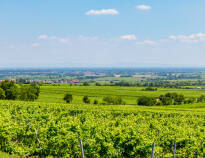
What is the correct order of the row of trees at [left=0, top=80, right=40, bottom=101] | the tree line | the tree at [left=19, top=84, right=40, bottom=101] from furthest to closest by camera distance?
the tree line
the tree at [left=19, top=84, right=40, bottom=101]
the row of trees at [left=0, top=80, right=40, bottom=101]

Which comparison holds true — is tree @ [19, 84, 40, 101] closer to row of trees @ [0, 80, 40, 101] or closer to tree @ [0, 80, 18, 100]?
row of trees @ [0, 80, 40, 101]

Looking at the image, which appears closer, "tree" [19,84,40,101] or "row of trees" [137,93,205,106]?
"tree" [19,84,40,101]

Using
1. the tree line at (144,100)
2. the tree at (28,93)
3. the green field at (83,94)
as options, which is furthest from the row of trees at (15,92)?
the tree line at (144,100)

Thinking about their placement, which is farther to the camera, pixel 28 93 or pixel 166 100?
pixel 166 100

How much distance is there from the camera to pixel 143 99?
9075 centimetres

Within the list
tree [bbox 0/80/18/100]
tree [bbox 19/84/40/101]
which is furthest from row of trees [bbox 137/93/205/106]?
tree [bbox 0/80/18/100]

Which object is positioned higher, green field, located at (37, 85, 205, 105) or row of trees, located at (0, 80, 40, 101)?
row of trees, located at (0, 80, 40, 101)

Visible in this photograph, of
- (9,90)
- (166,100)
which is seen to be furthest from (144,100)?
(9,90)

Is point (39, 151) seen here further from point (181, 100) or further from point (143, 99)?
point (181, 100)

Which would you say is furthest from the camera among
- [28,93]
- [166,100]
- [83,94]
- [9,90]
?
[83,94]

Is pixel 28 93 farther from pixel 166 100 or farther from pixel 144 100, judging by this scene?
pixel 166 100

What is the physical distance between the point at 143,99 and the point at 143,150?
77527 mm

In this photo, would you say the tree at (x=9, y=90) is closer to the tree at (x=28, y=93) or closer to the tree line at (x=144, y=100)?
the tree at (x=28, y=93)

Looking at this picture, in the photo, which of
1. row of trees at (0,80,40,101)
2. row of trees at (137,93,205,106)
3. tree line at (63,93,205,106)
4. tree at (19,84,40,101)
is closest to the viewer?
row of trees at (0,80,40,101)
